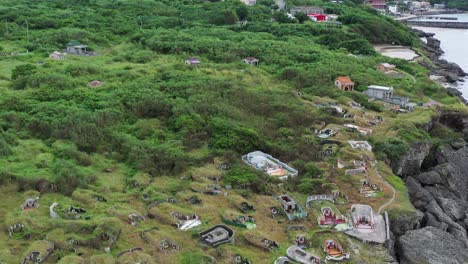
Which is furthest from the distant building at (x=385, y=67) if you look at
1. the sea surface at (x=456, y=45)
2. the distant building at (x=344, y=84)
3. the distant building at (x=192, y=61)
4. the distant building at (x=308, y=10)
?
the distant building at (x=308, y=10)

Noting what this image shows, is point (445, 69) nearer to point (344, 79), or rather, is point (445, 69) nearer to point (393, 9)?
point (344, 79)

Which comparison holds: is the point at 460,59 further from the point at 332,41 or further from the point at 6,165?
the point at 6,165

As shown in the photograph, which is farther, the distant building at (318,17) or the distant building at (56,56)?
the distant building at (318,17)

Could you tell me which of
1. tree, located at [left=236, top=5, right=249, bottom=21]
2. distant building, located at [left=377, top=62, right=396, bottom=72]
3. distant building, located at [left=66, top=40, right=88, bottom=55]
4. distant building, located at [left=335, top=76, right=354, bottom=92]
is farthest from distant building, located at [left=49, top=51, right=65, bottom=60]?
tree, located at [left=236, top=5, right=249, bottom=21]

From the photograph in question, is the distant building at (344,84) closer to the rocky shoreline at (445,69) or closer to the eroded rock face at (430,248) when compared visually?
the rocky shoreline at (445,69)

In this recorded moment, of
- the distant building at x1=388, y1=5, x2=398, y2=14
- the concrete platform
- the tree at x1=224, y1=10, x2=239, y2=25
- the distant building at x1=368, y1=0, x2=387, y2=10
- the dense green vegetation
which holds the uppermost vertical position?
the distant building at x1=368, y1=0, x2=387, y2=10

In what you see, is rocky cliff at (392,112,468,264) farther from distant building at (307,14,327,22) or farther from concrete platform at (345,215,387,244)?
distant building at (307,14,327,22)

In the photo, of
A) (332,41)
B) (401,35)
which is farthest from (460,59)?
(332,41)
